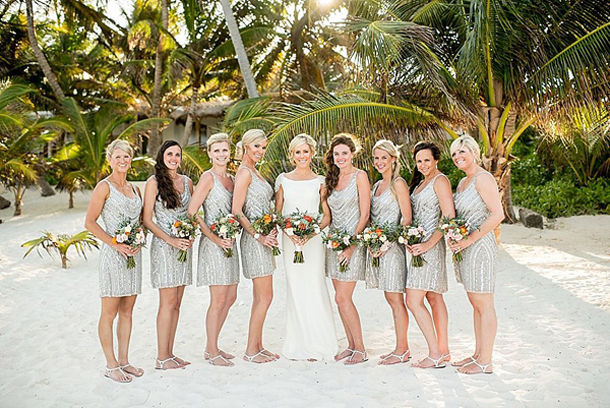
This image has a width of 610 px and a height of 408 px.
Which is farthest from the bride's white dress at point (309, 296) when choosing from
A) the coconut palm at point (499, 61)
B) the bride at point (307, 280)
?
the coconut palm at point (499, 61)

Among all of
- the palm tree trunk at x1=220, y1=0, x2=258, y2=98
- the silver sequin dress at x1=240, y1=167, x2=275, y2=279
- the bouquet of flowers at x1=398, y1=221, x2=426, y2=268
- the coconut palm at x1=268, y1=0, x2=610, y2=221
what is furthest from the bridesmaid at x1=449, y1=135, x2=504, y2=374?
the palm tree trunk at x1=220, y1=0, x2=258, y2=98

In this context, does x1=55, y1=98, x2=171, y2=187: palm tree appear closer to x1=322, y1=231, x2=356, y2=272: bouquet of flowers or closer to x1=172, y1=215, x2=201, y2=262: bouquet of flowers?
x1=172, y1=215, x2=201, y2=262: bouquet of flowers

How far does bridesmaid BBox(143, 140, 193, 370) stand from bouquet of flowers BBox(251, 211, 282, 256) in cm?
62

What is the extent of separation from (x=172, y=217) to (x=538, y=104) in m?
6.40

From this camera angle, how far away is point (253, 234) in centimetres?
545

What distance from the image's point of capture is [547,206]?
15.3 metres

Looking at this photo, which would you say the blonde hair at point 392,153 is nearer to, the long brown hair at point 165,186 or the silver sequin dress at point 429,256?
the silver sequin dress at point 429,256

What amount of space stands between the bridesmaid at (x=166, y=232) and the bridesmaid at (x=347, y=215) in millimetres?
1401

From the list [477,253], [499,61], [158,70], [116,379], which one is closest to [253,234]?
[116,379]

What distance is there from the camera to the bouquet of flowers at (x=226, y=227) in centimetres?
521

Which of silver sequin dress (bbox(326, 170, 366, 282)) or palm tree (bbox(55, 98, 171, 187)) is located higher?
palm tree (bbox(55, 98, 171, 187))

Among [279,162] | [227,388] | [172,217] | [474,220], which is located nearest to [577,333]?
[474,220]

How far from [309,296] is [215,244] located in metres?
1.06

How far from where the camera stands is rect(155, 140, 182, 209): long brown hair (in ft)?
17.2
